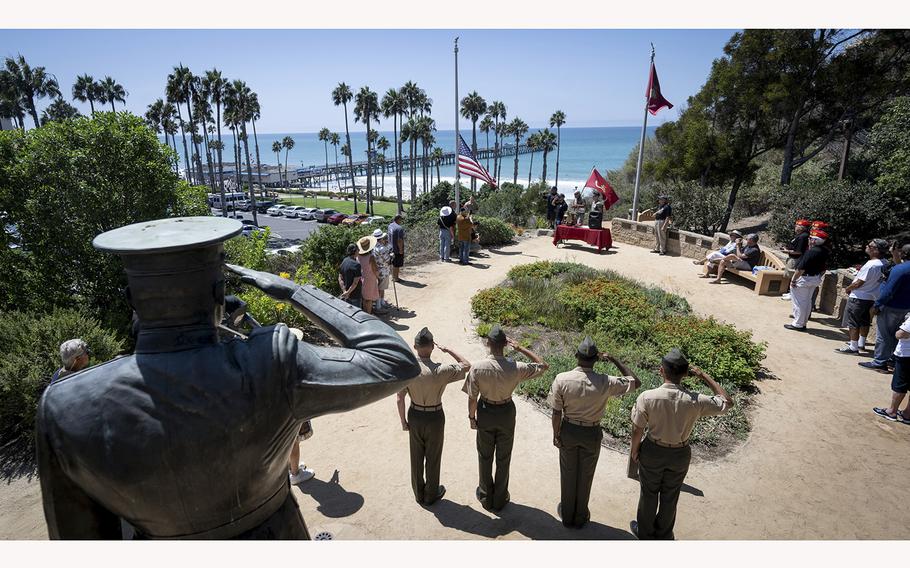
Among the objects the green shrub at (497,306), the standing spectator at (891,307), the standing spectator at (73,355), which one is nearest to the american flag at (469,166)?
the green shrub at (497,306)

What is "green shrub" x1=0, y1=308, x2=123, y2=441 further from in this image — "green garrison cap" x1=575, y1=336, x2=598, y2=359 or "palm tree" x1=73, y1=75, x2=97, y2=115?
"palm tree" x1=73, y1=75, x2=97, y2=115

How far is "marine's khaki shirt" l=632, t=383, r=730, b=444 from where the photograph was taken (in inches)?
167

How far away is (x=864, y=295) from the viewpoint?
8516 millimetres

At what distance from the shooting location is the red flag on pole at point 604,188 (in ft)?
54.0

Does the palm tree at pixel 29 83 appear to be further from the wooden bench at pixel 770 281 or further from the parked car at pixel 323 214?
the wooden bench at pixel 770 281

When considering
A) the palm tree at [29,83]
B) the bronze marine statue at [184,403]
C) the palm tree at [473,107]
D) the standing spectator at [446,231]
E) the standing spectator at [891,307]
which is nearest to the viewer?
the bronze marine statue at [184,403]

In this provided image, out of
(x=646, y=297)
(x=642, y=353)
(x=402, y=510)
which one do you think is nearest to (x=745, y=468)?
(x=642, y=353)

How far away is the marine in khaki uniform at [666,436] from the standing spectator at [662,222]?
11559mm

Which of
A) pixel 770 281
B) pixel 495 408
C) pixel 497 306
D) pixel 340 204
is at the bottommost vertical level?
pixel 340 204

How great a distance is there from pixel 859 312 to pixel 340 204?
69385mm

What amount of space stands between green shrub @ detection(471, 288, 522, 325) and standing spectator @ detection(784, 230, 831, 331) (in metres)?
5.17

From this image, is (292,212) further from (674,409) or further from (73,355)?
(674,409)

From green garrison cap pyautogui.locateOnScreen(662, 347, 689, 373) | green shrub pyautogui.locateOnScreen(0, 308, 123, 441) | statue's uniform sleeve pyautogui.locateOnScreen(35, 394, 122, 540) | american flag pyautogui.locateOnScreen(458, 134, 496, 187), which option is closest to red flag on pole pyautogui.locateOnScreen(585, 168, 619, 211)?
american flag pyautogui.locateOnScreen(458, 134, 496, 187)

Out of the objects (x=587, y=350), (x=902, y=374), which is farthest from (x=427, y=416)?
(x=902, y=374)
